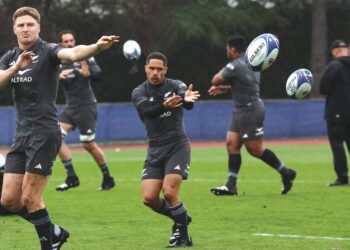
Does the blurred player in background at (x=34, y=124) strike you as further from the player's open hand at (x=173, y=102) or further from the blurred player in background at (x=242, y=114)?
the blurred player in background at (x=242, y=114)

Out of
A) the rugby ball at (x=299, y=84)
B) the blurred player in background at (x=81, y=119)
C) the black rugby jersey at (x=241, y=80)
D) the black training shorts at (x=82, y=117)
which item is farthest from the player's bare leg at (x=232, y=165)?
the rugby ball at (x=299, y=84)

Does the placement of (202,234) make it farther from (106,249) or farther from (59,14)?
(59,14)

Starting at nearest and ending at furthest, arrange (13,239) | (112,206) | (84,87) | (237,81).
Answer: (13,239) → (112,206) → (237,81) → (84,87)

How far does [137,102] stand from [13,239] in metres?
1.96

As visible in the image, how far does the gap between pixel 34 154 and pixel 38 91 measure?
57 cm

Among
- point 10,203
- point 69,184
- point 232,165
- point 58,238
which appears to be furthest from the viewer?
point 69,184

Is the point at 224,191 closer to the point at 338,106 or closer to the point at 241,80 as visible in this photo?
the point at 241,80

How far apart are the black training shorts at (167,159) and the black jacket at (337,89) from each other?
20.7ft

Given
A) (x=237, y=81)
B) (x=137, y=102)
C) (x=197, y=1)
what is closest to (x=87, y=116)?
(x=237, y=81)

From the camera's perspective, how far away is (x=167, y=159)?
416 inches

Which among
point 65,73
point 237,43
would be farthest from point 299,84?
point 65,73

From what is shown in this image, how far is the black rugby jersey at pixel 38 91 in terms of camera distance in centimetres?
906

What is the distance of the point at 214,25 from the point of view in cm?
4209

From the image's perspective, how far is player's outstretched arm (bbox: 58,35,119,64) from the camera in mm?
8508
